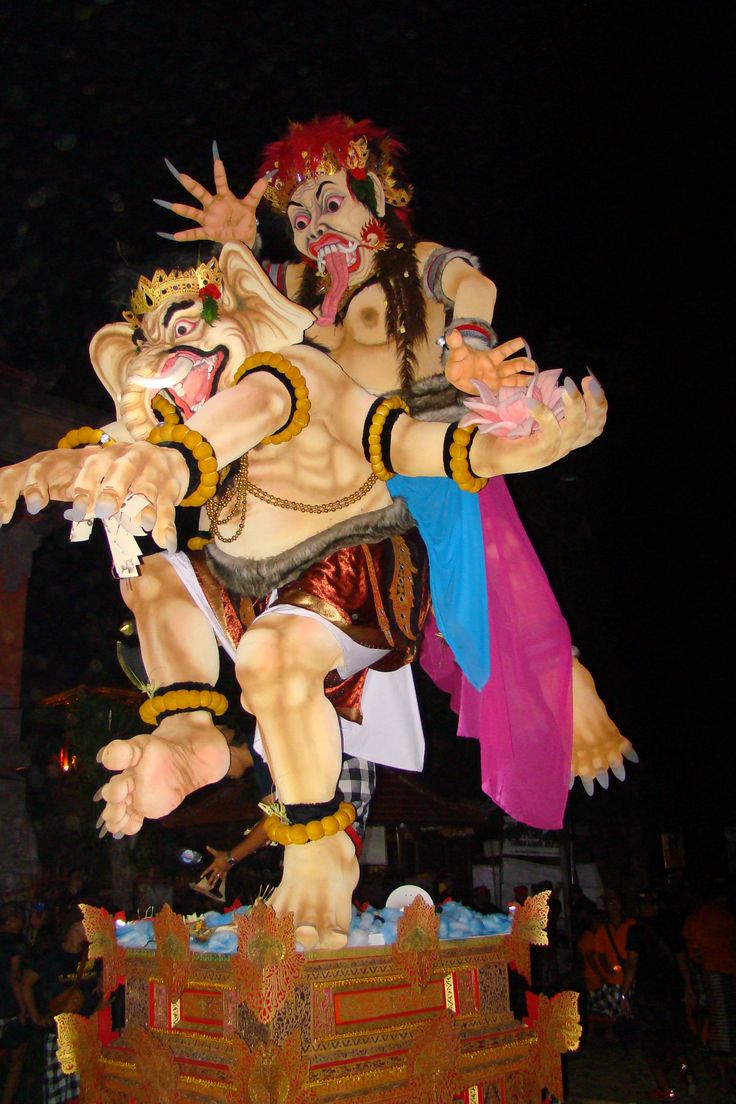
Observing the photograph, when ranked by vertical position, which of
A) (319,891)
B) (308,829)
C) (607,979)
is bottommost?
(607,979)

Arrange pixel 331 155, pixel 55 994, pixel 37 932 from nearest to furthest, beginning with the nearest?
pixel 331 155, pixel 55 994, pixel 37 932

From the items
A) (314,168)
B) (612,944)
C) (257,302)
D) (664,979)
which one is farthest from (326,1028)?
(612,944)

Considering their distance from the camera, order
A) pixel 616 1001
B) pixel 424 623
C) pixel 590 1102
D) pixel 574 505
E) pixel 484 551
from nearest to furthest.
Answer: pixel 484 551 → pixel 424 623 → pixel 590 1102 → pixel 616 1001 → pixel 574 505

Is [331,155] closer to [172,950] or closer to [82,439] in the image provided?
[82,439]

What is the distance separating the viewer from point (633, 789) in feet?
26.6

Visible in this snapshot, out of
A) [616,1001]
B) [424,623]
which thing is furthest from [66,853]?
[424,623]

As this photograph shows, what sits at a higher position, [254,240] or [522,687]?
[254,240]

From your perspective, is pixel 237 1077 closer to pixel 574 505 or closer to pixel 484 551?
pixel 484 551

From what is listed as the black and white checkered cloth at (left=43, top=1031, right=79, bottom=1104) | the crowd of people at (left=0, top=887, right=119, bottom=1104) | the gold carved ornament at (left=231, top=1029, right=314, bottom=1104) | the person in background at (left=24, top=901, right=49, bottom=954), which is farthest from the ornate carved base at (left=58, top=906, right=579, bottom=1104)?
the person in background at (left=24, top=901, right=49, bottom=954)

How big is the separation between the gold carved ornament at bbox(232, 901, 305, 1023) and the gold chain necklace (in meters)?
0.94

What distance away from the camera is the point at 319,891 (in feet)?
7.20

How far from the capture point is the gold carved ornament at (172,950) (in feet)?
7.61

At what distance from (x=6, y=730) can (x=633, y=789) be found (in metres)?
5.37

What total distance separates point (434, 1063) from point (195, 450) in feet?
5.28
